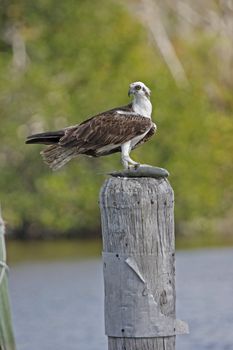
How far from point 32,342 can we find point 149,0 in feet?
112

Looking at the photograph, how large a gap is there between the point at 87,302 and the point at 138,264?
11974mm

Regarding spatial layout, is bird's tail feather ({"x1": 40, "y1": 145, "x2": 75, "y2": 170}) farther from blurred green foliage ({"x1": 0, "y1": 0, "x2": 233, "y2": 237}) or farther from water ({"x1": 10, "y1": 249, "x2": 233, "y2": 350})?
blurred green foliage ({"x1": 0, "y1": 0, "x2": 233, "y2": 237})

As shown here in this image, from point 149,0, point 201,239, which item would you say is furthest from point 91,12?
point 149,0

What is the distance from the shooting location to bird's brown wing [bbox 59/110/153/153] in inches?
278

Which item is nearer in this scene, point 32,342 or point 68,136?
point 68,136

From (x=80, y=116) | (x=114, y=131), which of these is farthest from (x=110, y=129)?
(x=80, y=116)

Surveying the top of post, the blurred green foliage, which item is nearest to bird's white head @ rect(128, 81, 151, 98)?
the top of post

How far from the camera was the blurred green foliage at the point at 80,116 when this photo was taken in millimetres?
28562

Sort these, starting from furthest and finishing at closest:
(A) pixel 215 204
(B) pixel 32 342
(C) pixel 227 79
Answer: (C) pixel 227 79, (A) pixel 215 204, (B) pixel 32 342

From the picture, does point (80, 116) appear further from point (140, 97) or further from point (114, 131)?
point (114, 131)

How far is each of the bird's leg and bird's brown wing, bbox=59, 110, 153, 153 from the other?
0.13 feet

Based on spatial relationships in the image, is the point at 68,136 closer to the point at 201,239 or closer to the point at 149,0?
the point at 201,239

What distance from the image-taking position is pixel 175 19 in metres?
49.4

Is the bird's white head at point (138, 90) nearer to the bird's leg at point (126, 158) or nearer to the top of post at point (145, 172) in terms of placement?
the bird's leg at point (126, 158)
